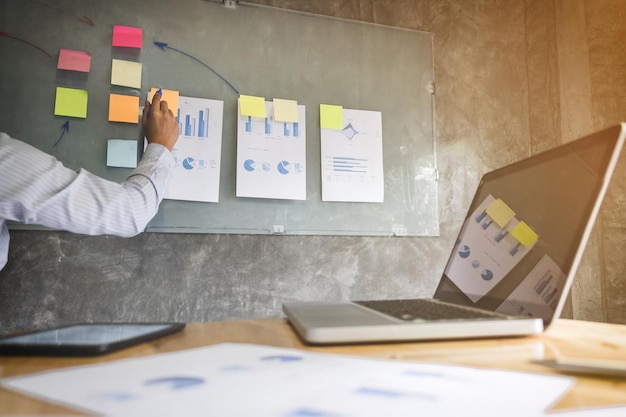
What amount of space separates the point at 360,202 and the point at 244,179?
0.55m

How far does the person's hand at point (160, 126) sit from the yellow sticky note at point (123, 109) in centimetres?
20

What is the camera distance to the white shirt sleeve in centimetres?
100

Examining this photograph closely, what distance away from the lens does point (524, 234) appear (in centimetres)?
76

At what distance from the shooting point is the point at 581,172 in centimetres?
64

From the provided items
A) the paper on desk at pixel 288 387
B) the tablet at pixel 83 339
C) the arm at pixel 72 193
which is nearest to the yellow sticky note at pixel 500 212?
the paper on desk at pixel 288 387

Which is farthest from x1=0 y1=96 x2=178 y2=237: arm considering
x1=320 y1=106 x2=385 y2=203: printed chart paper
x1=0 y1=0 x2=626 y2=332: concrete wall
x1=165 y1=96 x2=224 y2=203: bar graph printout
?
x1=320 y1=106 x2=385 y2=203: printed chart paper

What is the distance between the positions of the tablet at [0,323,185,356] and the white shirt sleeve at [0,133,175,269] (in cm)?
58

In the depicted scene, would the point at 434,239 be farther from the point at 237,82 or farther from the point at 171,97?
the point at 171,97

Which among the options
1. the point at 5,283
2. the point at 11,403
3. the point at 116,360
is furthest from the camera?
the point at 5,283

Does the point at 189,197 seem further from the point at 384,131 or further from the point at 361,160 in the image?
the point at 384,131

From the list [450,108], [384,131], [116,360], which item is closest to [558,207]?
[116,360]

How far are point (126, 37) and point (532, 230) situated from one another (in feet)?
5.60

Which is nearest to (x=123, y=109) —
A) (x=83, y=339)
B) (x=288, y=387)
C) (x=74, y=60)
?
(x=74, y=60)

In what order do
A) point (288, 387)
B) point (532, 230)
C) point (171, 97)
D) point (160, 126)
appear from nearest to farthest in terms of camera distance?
point (288, 387) → point (532, 230) → point (160, 126) → point (171, 97)
